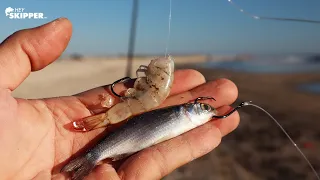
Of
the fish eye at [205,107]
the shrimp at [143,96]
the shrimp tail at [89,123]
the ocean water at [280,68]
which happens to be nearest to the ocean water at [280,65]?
the ocean water at [280,68]

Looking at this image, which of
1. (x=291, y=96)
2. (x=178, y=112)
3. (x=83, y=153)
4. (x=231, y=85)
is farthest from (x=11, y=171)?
(x=291, y=96)

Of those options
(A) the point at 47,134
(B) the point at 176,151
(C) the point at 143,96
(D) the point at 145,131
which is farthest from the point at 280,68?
(A) the point at 47,134

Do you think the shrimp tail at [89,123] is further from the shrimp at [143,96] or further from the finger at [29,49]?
the finger at [29,49]

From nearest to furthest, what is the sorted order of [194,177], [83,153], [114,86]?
[83,153] → [114,86] → [194,177]

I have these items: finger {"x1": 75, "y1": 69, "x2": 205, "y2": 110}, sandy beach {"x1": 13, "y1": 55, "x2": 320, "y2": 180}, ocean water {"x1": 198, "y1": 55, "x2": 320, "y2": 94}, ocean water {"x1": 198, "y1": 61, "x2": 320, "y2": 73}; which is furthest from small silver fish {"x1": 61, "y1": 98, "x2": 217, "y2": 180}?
ocean water {"x1": 198, "y1": 61, "x2": 320, "y2": 73}

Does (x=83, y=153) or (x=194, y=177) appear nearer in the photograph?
(x=83, y=153)

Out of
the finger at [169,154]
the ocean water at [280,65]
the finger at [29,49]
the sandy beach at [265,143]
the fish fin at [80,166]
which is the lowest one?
the ocean water at [280,65]

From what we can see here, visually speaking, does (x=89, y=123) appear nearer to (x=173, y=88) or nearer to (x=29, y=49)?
(x=29, y=49)

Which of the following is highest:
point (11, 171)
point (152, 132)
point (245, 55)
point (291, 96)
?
point (152, 132)

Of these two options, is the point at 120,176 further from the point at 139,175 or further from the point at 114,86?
the point at 114,86
